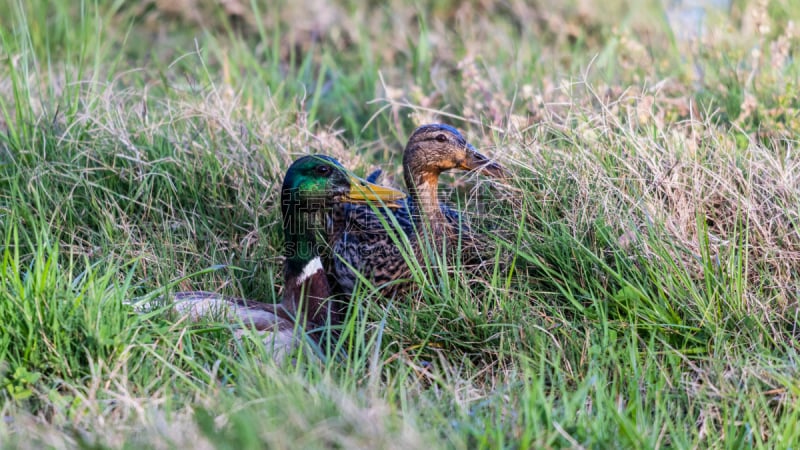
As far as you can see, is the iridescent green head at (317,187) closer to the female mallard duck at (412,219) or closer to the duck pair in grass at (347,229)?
the duck pair in grass at (347,229)

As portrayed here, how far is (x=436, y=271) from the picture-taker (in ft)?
11.9

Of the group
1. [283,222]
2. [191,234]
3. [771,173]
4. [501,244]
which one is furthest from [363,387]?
[771,173]

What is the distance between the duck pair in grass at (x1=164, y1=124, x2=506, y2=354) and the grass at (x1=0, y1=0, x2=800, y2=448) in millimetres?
144

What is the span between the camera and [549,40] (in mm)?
6449

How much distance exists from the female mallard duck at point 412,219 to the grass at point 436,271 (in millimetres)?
122

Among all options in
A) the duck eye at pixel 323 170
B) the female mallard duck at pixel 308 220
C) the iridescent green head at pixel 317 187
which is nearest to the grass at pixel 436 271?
the female mallard duck at pixel 308 220

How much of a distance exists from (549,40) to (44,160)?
11.8 feet

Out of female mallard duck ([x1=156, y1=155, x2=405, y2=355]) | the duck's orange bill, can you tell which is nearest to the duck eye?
female mallard duck ([x1=156, y1=155, x2=405, y2=355])

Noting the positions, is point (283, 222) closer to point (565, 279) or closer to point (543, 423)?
point (565, 279)

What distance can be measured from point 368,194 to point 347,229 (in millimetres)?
439

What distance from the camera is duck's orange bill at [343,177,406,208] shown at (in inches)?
150

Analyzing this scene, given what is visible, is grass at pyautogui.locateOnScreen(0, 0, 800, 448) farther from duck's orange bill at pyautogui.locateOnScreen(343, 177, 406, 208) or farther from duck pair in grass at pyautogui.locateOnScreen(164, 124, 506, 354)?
duck's orange bill at pyautogui.locateOnScreen(343, 177, 406, 208)

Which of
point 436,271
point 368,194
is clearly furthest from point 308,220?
point 436,271

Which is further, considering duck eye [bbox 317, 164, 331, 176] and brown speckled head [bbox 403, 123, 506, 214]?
brown speckled head [bbox 403, 123, 506, 214]
